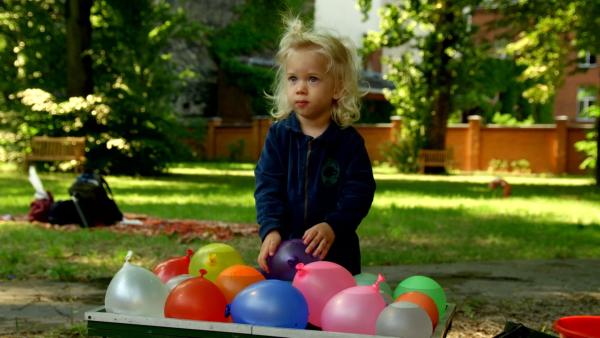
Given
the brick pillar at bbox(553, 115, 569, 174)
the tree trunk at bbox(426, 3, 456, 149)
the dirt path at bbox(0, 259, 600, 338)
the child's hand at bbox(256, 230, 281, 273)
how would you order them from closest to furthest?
the child's hand at bbox(256, 230, 281, 273)
the dirt path at bbox(0, 259, 600, 338)
the tree trunk at bbox(426, 3, 456, 149)
the brick pillar at bbox(553, 115, 569, 174)

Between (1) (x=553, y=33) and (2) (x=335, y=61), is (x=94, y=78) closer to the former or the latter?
(1) (x=553, y=33)

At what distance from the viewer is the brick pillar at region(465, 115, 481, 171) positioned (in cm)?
3269

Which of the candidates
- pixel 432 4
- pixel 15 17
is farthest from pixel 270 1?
pixel 15 17

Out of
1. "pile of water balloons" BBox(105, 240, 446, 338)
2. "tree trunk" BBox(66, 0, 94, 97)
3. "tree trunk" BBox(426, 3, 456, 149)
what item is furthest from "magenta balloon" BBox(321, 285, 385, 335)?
"tree trunk" BBox(426, 3, 456, 149)

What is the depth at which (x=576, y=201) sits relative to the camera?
1584 cm

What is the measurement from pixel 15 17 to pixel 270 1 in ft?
25.3

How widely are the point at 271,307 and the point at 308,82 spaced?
123 centimetres

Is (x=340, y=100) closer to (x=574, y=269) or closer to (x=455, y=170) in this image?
(x=574, y=269)

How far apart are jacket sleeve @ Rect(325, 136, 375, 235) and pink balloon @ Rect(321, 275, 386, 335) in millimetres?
546

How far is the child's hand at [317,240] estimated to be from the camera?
3.68 metres

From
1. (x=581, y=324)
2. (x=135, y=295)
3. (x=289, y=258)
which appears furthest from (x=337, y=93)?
(x=581, y=324)

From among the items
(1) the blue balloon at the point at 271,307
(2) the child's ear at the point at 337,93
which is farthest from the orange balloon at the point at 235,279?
(2) the child's ear at the point at 337,93

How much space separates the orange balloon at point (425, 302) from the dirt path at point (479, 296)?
1203 millimetres

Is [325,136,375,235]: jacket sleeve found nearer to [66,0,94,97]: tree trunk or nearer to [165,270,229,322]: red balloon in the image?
[165,270,229,322]: red balloon
